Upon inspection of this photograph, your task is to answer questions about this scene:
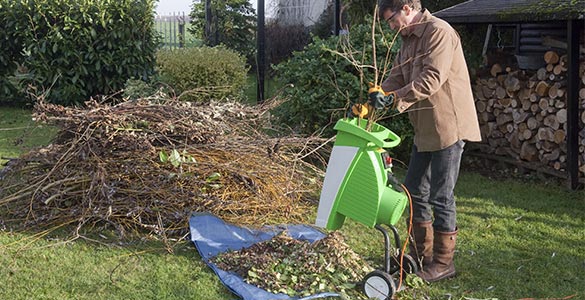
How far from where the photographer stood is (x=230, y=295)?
3.79 m

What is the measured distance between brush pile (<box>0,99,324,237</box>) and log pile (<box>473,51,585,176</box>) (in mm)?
2675

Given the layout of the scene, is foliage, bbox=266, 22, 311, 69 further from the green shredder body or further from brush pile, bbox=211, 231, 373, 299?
the green shredder body

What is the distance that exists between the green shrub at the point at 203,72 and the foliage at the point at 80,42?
70.0 inches

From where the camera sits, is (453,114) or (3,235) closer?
(453,114)

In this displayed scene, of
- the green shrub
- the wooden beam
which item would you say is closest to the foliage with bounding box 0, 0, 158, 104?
the green shrub

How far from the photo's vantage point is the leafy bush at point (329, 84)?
663 cm

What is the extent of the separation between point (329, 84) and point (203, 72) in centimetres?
221

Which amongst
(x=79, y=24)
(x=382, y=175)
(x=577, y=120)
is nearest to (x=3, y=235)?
(x=382, y=175)

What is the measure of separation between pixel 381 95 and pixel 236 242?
1.70 m

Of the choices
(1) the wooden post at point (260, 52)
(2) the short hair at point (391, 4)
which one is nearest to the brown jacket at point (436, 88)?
(2) the short hair at point (391, 4)

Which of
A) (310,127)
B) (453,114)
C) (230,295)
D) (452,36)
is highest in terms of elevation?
(452,36)

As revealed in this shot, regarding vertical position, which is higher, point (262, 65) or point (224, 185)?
point (262, 65)

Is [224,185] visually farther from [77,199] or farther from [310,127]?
[310,127]

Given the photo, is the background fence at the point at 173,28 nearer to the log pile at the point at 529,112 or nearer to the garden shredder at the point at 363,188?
the log pile at the point at 529,112
